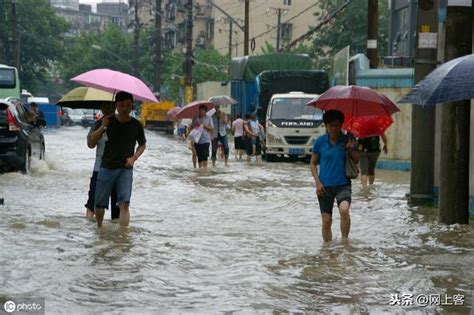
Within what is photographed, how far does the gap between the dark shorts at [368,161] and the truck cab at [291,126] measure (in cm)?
924

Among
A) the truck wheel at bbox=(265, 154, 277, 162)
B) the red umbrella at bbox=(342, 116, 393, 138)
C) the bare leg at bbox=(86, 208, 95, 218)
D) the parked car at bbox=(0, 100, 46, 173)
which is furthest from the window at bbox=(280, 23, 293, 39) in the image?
the bare leg at bbox=(86, 208, 95, 218)

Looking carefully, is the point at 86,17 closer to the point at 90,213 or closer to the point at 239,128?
the point at 239,128

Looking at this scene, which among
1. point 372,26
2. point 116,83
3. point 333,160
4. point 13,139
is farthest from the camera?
point 372,26

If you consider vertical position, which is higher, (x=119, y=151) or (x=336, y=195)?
(x=119, y=151)

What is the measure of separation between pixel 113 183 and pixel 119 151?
1.32 ft

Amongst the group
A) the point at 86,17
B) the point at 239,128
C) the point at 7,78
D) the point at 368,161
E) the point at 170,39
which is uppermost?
the point at 86,17

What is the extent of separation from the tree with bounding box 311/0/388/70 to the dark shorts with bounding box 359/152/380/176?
132 ft

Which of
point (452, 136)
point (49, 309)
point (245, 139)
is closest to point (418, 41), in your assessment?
point (452, 136)

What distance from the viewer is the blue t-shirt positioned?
11.0 m

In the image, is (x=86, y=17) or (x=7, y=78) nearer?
(x=7, y=78)

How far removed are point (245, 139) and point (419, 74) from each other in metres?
15.7

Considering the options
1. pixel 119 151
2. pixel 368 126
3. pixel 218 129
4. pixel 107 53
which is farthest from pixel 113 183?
pixel 107 53

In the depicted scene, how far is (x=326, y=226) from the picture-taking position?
37.3 feet

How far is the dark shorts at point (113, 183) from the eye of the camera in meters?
11.8
